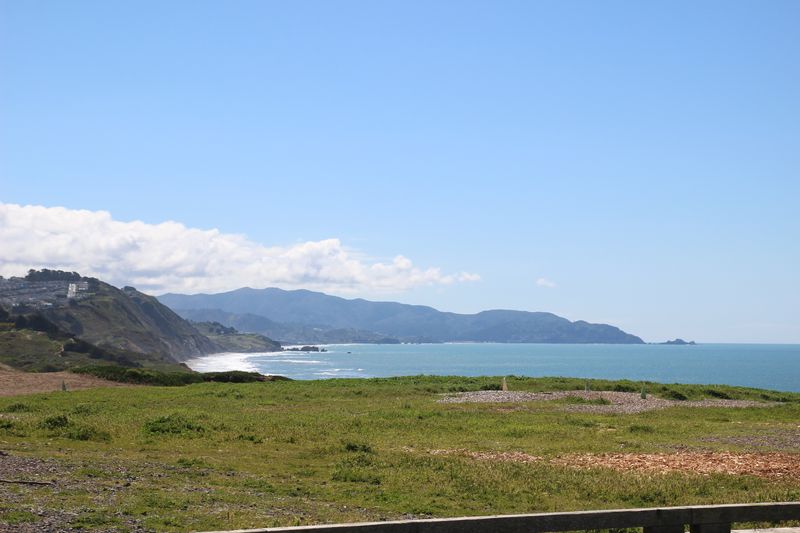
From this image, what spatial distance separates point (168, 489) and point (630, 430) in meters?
25.6

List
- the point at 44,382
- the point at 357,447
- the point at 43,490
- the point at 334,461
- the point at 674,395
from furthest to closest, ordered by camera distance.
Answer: the point at 44,382
the point at 674,395
the point at 357,447
the point at 334,461
the point at 43,490

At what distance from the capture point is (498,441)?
32.7 metres

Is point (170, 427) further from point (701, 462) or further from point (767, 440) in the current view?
point (767, 440)

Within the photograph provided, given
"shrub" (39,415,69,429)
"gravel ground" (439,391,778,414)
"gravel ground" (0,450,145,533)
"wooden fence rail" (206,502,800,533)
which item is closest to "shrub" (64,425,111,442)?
"shrub" (39,415,69,429)

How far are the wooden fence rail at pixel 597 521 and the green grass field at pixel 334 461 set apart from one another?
23.6ft

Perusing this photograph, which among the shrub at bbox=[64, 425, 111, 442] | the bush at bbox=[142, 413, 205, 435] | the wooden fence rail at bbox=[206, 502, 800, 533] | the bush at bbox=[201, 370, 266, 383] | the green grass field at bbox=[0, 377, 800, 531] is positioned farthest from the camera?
the bush at bbox=[201, 370, 266, 383]

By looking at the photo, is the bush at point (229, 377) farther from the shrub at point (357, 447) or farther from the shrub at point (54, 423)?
the shrub at point (357, 447)

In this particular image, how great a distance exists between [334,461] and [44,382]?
5283 centimetres

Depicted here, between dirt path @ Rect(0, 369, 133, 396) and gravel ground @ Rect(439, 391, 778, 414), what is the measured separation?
34.9 meters

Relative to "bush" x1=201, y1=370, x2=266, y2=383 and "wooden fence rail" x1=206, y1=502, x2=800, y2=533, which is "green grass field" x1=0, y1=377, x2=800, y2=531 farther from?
"bush" x1=201, y1=370, x2=266, y2=383

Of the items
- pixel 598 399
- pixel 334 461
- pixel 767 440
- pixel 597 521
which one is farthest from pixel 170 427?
pixel 598 399

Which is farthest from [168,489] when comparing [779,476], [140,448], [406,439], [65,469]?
[779,476]

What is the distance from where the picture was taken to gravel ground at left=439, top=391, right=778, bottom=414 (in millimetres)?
51938

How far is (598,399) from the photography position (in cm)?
5759
